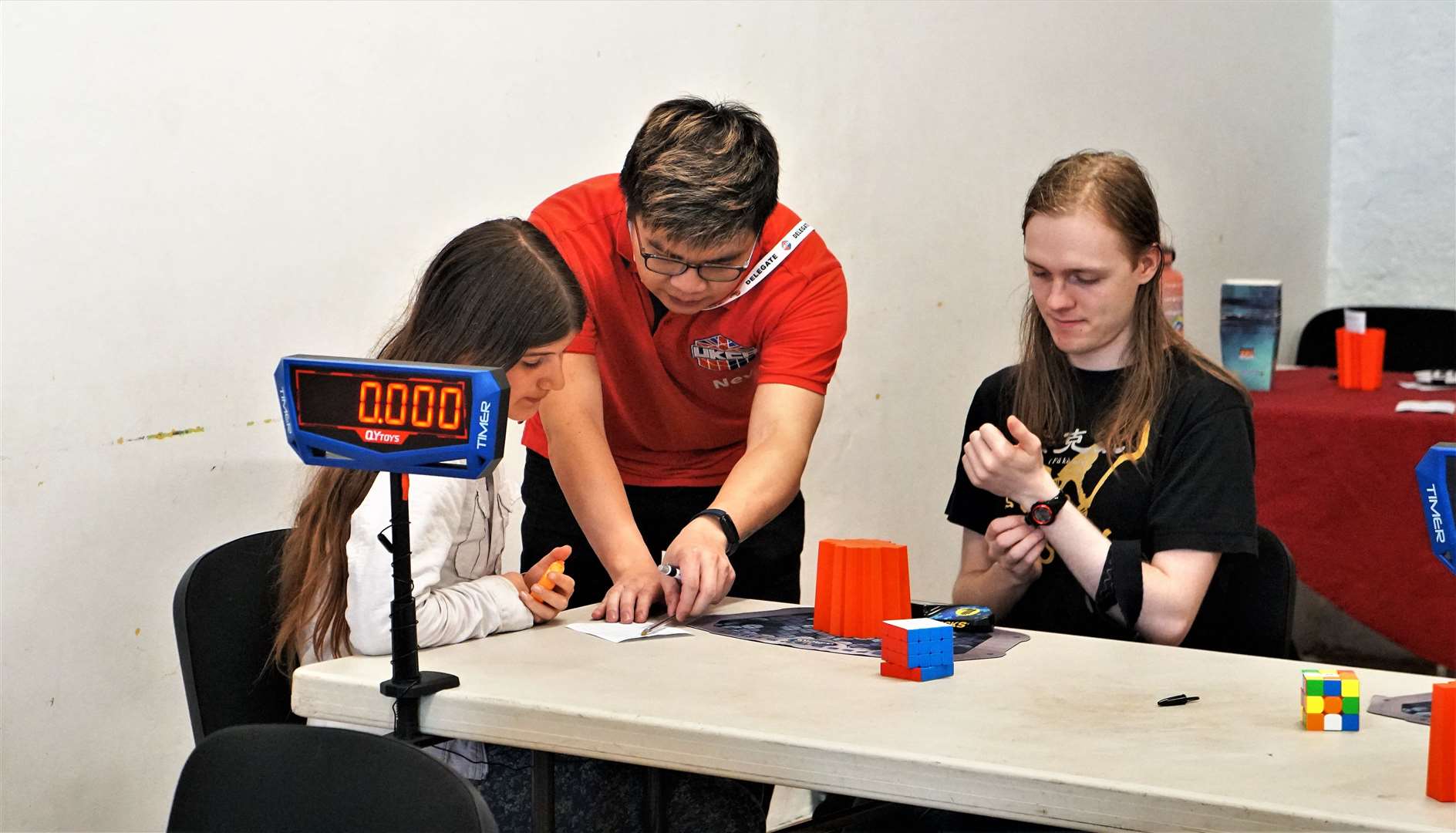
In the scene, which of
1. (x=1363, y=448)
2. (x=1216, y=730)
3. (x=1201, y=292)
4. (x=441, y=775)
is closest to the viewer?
(x=441, y=775)

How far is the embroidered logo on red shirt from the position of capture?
205 centimetres

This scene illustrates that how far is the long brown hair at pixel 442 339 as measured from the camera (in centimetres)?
157

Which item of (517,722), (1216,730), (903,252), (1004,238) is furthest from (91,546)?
(1004,238)

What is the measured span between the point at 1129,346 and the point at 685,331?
0.65 meters

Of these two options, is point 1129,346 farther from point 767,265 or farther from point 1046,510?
point 767,265

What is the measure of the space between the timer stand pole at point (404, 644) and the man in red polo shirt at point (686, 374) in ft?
1.28

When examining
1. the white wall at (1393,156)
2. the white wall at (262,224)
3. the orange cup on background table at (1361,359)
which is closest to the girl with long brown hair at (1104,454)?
the white wall at (262,224)

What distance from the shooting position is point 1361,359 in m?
3.62

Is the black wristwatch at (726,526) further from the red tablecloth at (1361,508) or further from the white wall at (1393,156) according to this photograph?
the white wall at (1393,156)

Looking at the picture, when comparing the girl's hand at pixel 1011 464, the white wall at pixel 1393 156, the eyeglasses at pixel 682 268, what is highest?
the white wall at pixel 1393 156

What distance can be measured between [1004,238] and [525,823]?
8.20ft

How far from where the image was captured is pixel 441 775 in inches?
41.2

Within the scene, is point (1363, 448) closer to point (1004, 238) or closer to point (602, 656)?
point (1004, 238)

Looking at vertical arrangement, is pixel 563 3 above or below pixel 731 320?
above
